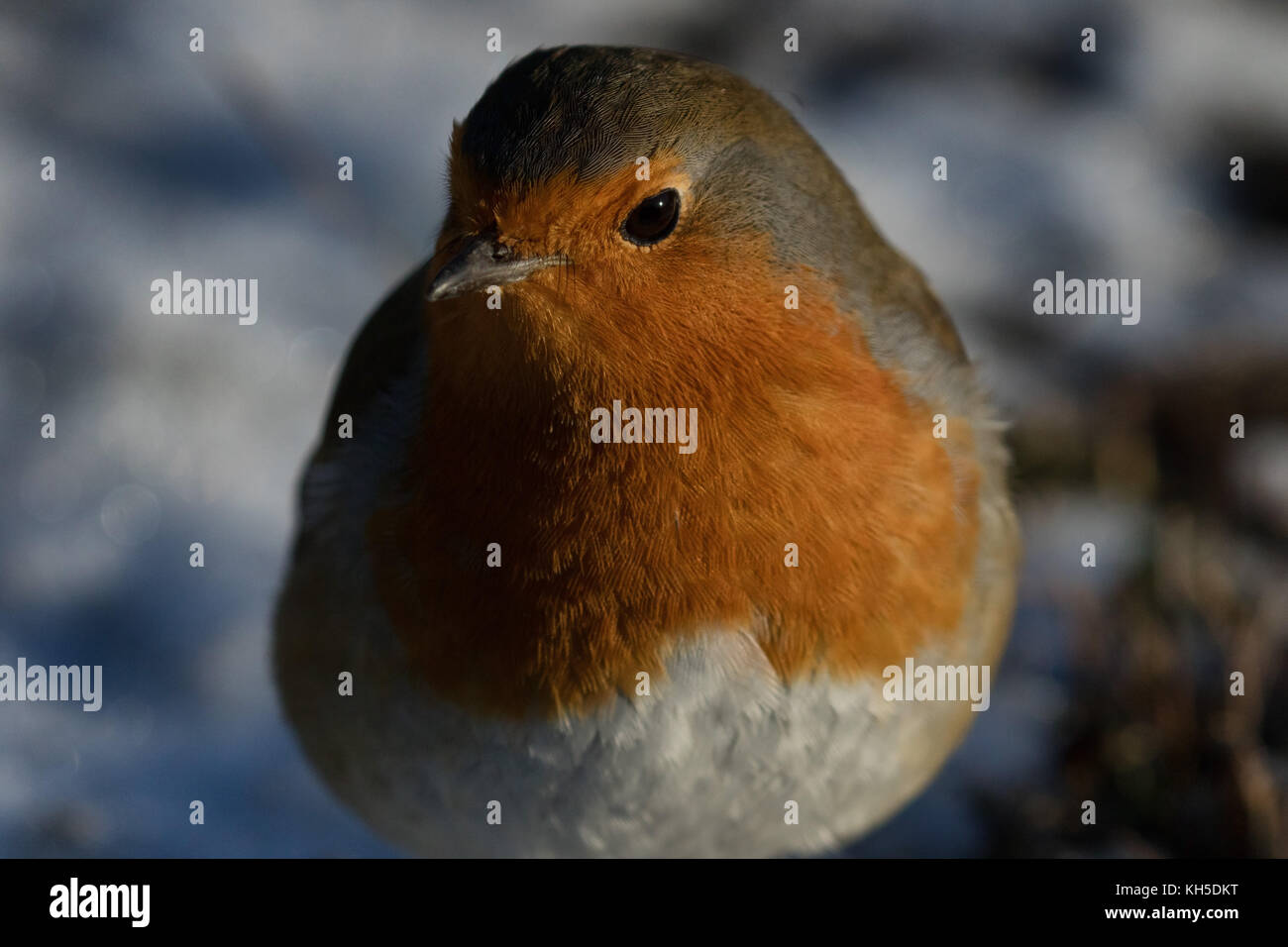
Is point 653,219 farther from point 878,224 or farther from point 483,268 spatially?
point 878,224

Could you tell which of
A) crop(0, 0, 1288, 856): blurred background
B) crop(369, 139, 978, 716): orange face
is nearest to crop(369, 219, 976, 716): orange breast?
crop(369, 139, 978, 716): orange face

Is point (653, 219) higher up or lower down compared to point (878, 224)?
lower down

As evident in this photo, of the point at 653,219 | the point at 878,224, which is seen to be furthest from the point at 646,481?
the point at 878,224

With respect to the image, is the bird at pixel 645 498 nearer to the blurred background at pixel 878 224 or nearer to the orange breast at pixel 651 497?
the orange breast at pixel 651 497

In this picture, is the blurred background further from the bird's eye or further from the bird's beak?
the bird's beak

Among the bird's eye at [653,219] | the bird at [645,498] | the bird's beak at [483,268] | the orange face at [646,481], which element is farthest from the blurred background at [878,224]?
the bird's beak at [483,268]

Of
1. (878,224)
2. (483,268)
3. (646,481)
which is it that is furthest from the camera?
(878,224)

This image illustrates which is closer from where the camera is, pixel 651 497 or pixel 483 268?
pixel 483 268

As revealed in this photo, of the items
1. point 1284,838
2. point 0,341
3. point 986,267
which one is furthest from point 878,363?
point 0,341
